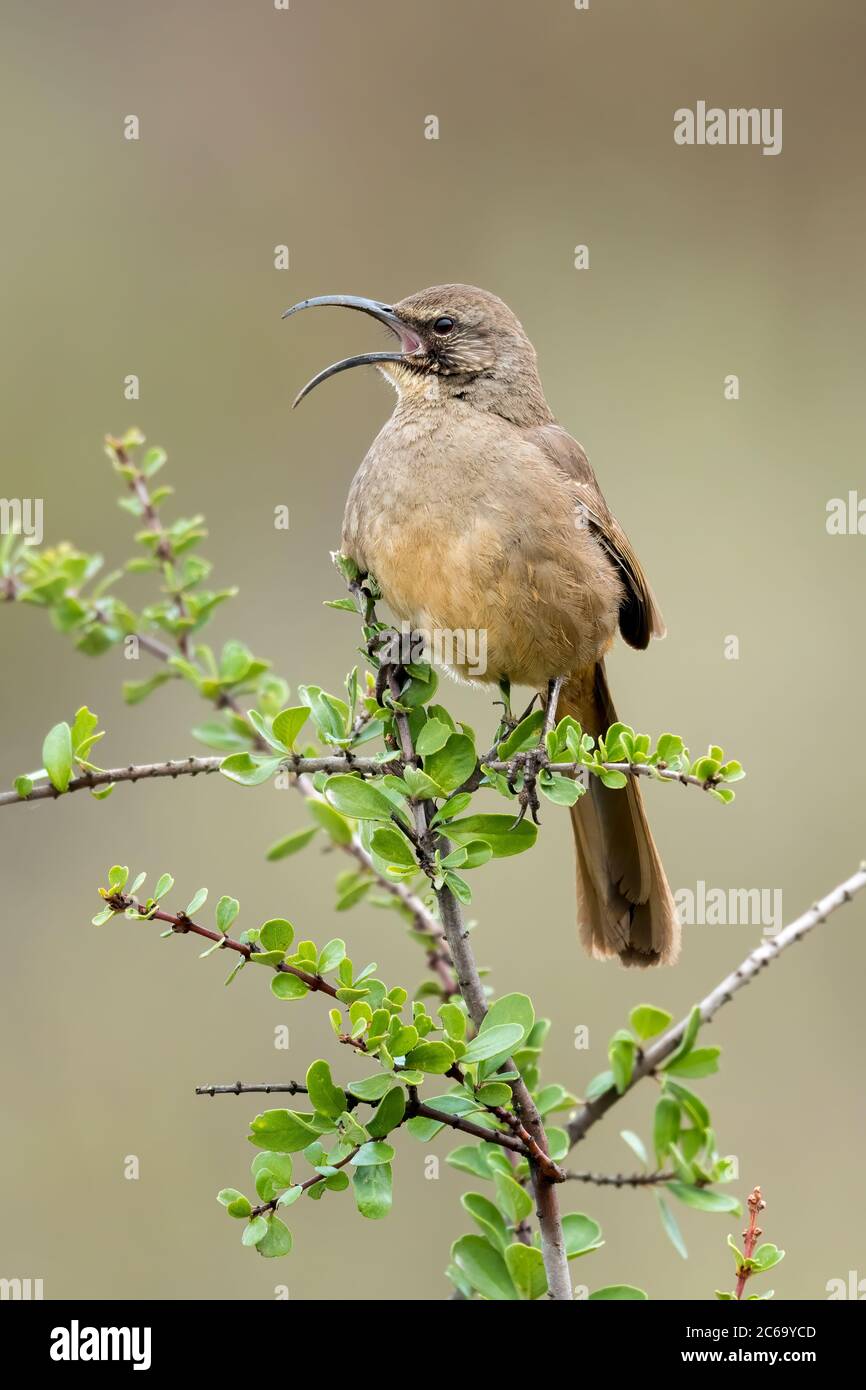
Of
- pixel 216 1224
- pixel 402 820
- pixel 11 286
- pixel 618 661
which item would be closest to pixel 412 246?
pixel 11 286

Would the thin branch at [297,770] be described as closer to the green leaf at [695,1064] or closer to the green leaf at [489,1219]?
the green leaf at [695,1064]

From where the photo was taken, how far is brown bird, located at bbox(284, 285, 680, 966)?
3.18m

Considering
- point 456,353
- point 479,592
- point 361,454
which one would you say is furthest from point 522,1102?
point 361,454

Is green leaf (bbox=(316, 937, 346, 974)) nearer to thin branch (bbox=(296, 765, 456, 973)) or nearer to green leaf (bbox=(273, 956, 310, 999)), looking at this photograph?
green leaf (bbox=(273, 956, 310, 999))

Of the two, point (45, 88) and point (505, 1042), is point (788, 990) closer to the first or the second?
point (505, 1042)

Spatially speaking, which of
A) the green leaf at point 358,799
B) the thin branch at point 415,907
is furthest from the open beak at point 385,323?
the green leaf at point 358,799

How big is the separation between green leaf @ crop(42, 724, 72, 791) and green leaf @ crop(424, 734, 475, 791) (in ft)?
1.84

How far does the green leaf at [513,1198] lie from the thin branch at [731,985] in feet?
0.93

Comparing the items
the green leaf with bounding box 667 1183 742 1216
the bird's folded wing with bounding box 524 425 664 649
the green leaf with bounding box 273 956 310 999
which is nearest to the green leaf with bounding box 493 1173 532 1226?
the green leaf with bounding box 667 1183 742 1216

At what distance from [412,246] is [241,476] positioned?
1397 millimetres

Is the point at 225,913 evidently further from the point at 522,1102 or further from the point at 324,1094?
the point at 522,1102

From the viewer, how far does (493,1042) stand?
2.15 meters

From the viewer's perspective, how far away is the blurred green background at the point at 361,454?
494cm

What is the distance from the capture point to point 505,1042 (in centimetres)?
214
